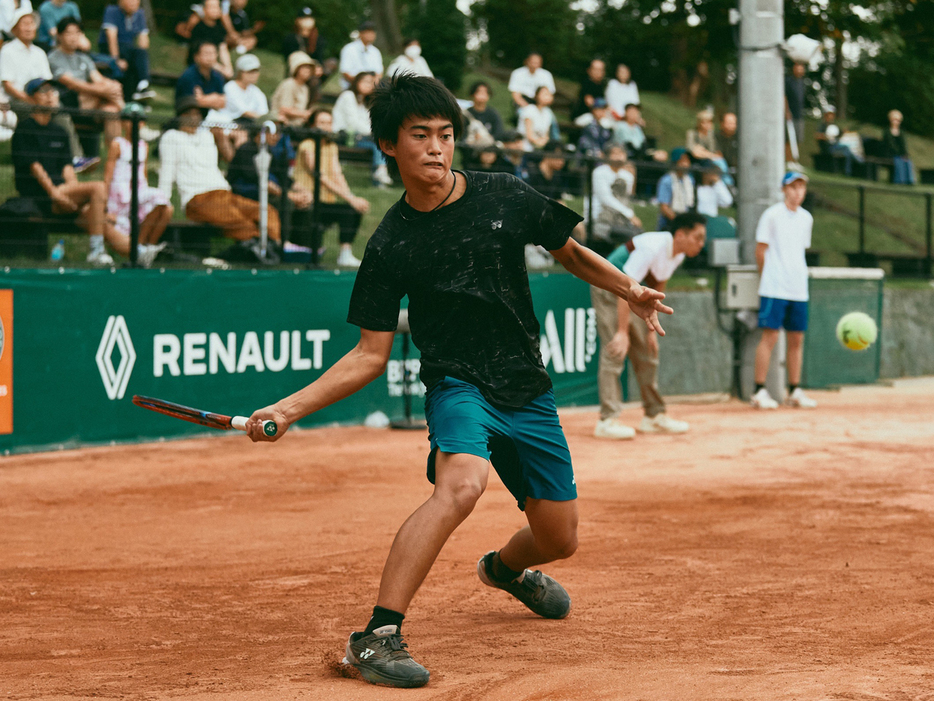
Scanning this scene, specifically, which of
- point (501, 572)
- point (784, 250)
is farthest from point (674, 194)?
point (501, 572)

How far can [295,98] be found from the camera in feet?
48.2

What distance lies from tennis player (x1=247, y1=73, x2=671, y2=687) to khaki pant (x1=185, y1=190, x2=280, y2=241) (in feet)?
23.1

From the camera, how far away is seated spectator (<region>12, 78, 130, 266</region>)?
32.6 feet

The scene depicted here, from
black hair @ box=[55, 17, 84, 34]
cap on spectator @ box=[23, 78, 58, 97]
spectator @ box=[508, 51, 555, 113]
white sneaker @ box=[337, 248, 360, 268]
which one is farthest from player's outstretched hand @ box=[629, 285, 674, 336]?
spectator @ box=[508, 51, 555, 113]

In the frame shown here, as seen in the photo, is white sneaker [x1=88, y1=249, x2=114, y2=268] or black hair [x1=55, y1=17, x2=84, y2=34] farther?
black hair [x1=55, y1=17, x2=84, y2=34]

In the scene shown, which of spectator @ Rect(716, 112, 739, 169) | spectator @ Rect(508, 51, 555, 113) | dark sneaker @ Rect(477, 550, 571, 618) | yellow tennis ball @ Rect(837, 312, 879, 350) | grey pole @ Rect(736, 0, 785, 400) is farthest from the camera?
spectator @ Rect(716, 112, 739, 169)

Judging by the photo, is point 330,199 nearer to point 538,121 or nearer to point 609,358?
point 609,358

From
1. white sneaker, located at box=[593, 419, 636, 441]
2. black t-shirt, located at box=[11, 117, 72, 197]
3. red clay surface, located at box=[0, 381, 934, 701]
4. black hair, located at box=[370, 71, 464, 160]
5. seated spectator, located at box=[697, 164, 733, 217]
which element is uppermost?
seated spectator, located at box=[697, 164, 733, 217]

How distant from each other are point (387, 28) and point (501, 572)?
26.6 meters

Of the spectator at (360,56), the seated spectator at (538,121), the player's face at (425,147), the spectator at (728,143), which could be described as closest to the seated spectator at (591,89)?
the seated spectator at (538,121)

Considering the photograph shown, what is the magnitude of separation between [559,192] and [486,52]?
27170mm

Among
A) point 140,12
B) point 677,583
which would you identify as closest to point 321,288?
point 140,12

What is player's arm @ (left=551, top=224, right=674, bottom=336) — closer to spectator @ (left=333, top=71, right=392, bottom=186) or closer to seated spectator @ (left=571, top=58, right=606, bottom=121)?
spectator @ (left=333, top=71, right=392, bottom=186)

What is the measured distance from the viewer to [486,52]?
130ft
